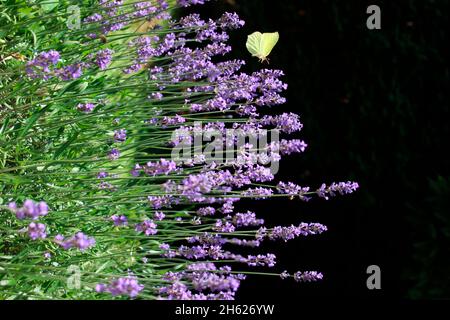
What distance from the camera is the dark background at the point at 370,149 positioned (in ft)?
12.9

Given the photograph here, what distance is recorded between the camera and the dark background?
3924 mm

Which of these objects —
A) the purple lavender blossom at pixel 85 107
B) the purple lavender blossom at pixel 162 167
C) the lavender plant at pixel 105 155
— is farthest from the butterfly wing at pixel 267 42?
the purple lavender blossom at pixel 162 167

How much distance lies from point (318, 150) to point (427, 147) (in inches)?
24.2

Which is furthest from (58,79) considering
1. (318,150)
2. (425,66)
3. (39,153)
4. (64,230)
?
(425,66)

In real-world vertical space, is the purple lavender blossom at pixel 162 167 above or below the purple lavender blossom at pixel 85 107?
below

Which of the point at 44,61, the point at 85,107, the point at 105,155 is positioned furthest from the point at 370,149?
the point at 44,61

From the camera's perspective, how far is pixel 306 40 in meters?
4.24

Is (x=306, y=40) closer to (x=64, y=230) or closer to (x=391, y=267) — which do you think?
(x=391, y=267)

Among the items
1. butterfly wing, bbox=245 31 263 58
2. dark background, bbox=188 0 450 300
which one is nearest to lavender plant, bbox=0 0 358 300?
butterfly wing, bbox=245 31 263 58

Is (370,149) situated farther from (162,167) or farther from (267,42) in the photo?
(162,167)

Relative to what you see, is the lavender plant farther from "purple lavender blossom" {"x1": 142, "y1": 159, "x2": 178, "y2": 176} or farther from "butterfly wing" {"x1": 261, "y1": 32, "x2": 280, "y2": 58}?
"butterfly wing" {"x1": 261, "y1": 32, "x2": 280, "y2": 58}

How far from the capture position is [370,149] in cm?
405

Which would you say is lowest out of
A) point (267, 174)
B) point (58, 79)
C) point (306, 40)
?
point (267, 174)

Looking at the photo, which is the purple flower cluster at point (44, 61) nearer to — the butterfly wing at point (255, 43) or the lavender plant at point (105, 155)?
the lavender plant at point (105, 155)
